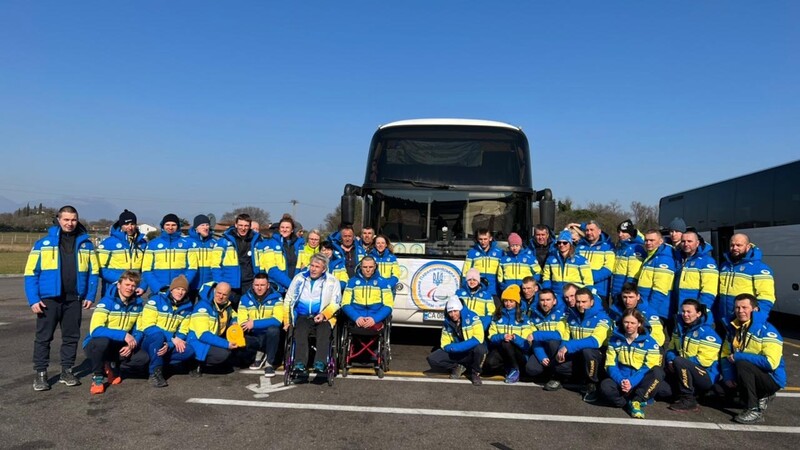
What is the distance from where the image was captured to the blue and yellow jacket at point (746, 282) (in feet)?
17.5

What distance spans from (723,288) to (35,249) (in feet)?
24.3

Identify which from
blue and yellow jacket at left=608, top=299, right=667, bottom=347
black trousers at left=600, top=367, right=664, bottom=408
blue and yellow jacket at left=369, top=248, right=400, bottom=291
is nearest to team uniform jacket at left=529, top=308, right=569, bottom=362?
blue and yellow jacket at left=608, top=299, right=667, bottom=347

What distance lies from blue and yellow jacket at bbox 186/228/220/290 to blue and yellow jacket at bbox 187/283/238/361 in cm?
55

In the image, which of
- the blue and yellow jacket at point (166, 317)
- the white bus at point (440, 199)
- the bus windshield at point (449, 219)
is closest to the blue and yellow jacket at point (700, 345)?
the white bus at point (440, 199)

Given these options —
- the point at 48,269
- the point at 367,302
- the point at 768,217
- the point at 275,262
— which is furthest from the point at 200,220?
the point at 768,217

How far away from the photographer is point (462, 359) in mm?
6152

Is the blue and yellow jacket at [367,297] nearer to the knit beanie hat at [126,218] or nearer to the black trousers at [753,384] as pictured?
the knit beanie hat at [126,218]

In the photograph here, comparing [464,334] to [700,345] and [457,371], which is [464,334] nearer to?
[457,371]

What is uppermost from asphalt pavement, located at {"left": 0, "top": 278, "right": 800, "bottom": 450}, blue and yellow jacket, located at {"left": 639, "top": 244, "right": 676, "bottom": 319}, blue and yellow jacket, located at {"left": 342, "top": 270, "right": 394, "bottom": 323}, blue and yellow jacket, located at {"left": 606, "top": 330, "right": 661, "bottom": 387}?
blue and yellow jacket, located at {"left": 639, "top": 244, "right": 676, "bottom": 319}

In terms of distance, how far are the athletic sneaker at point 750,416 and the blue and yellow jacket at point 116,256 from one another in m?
6.48

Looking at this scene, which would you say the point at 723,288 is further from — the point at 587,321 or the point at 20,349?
the point at 20,349

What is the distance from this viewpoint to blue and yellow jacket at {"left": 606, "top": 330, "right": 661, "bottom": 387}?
513 centimetres

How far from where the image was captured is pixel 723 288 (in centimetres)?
565

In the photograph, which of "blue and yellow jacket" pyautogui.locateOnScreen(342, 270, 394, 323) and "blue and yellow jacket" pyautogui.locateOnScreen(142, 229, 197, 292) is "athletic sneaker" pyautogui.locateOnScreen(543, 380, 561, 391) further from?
"blue and yellow jacket" pyautogui.locateOnScreen(142, 229, 197, 292)
